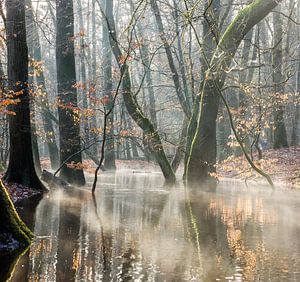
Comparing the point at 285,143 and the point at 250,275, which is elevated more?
the point at 285,143

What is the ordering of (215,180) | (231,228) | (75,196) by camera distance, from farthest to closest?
(215,180) < (75,196) < (231,228)

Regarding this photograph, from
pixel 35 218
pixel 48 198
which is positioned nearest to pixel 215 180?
pixel 48 198

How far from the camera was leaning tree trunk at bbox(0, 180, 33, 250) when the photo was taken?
22.9ft

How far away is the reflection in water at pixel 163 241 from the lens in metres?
6.08

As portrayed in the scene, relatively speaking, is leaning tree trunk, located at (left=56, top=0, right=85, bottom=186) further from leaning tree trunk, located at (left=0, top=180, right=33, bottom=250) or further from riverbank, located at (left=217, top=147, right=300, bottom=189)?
leaning tree trunk, located at (left=0, top=180, right=33, bottom=250)

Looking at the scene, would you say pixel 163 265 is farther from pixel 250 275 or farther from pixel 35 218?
pixel 35 218

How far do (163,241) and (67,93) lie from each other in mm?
11795

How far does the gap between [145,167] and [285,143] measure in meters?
12.2

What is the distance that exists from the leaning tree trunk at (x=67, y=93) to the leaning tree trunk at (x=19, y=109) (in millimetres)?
3483

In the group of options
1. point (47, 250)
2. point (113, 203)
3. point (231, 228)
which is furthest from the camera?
point (113, 203)

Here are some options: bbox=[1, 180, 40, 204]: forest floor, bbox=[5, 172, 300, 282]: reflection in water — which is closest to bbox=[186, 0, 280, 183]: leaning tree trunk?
bbox=[5, 172, 300, 282]: reflection in water

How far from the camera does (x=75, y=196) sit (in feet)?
49.3

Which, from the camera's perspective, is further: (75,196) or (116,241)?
(75,196)

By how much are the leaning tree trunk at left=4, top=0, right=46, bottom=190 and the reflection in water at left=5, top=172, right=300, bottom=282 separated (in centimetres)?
179
